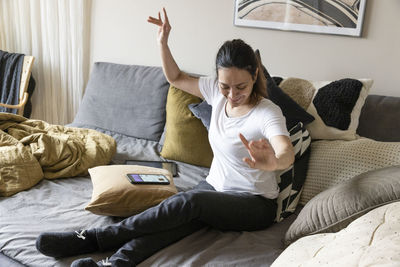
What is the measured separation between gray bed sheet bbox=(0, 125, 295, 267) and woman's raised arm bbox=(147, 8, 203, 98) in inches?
19.4

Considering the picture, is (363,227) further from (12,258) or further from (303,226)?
(12,258)

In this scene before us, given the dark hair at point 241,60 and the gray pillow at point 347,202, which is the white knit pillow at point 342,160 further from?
the dark hair at point 241,60

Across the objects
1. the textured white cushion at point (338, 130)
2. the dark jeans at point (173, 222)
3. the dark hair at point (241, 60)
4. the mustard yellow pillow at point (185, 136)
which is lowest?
the dark jeans at point (173, 222)

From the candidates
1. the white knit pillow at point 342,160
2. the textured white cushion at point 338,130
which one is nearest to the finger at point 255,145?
the white knit pillow at point 342,160

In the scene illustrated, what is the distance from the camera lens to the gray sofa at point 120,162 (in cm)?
145

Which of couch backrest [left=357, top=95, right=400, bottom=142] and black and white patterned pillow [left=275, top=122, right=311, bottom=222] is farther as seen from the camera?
couch backrest [left=357, top=95, right=400, bottom=142]

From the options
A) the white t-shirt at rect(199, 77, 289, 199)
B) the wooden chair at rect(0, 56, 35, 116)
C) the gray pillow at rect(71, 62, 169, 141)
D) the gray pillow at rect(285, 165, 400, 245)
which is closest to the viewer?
the gray pillow at rect(285, 165, 400, 245)

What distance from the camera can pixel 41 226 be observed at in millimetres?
1587

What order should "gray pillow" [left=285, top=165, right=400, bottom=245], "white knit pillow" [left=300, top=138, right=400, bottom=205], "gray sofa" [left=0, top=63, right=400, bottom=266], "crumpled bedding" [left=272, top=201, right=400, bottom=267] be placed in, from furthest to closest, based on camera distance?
"white knit pillow" [left=300, top=138, right=400, bottom=205] < "gray sofa" [left=0, top=63, right=400, bottom=266] < "gray pillow" [left=285, top=165, right=400, bottom=245] < "crumpled bedding" [left=272, top=201, right=400, bottom=267]

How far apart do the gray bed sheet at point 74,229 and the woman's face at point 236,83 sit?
20.5 inches

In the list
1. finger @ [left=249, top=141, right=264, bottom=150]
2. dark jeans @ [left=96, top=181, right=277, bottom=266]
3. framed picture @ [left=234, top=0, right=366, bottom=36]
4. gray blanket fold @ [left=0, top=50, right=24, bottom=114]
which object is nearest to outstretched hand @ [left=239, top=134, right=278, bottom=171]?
finger @ [left=249, top=141, right=264, bottom=150]

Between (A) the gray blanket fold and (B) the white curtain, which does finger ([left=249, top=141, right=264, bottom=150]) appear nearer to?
(B) the white curtain

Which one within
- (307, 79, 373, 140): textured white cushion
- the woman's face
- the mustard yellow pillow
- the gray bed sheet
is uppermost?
the woman's face

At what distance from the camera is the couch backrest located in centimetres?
195
